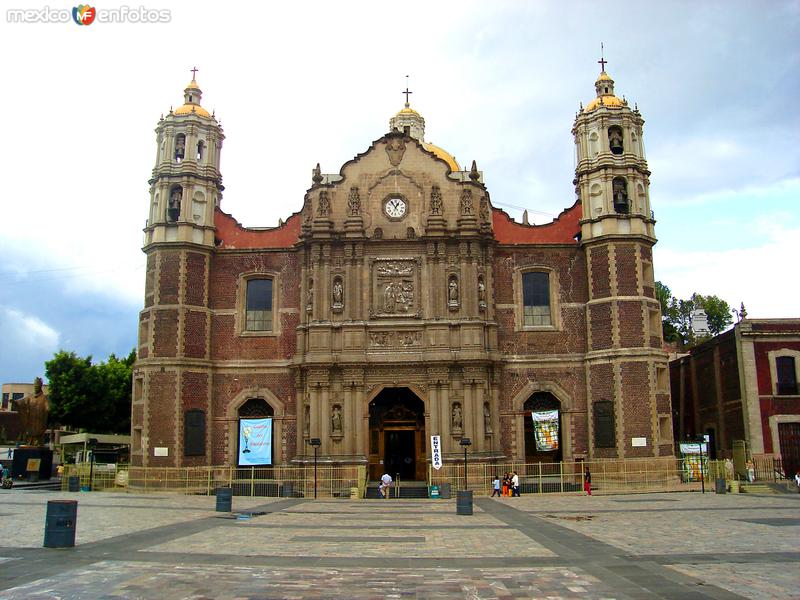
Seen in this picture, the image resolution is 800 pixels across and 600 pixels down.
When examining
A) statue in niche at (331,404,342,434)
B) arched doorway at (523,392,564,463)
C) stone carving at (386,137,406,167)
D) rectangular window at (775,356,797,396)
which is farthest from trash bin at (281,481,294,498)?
rectangular window at (775,356,797,396)

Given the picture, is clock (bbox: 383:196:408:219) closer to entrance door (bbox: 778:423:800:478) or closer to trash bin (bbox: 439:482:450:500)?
trash bin (bbox: 439:482:450:500)

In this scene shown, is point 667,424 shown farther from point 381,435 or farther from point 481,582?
point 481,582

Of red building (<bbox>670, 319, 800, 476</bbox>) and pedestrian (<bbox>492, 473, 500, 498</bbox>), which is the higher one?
red building (<bbox>670, 319, 800, 476</bbox>)

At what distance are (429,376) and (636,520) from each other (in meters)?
16.1

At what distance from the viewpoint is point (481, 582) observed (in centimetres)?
1259

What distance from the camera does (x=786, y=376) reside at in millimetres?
39062

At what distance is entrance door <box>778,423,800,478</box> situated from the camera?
38.0m

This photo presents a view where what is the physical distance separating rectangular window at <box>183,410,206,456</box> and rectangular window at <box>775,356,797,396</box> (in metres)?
29.4

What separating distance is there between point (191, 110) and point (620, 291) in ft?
81.1

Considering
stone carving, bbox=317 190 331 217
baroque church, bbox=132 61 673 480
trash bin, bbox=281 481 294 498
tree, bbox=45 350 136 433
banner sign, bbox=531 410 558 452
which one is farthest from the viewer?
tree, bbox=45 350 136 433

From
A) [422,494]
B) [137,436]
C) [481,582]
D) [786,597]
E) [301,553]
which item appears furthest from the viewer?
[137,436]

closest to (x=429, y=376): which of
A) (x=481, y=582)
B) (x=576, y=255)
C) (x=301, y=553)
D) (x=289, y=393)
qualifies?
(x=289, y=393)

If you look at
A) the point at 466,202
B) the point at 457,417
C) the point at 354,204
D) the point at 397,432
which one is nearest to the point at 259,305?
the point at 354,204

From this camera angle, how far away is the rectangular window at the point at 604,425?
120 ft
